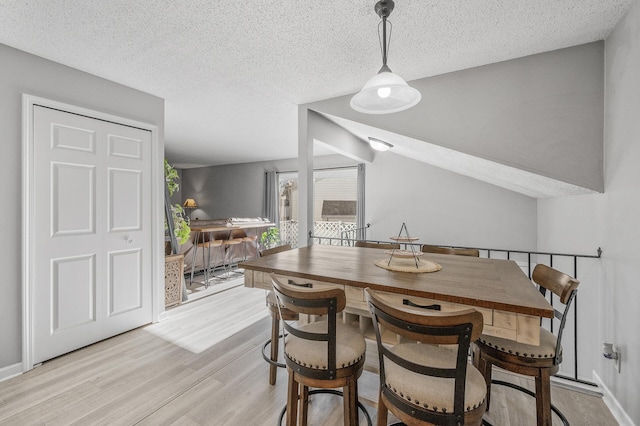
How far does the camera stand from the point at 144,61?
2.43 metres

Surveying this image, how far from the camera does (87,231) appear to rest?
2.64 meters

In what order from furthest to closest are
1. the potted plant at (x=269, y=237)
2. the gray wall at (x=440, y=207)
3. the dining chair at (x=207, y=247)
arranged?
the potted plant at (x=269, y=237) → the dining chair at (x=207, y=247) → the gray wall at (x=440, y=207)

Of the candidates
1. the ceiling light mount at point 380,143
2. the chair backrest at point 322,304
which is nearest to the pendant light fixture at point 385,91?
the chair backrest at point 322,304

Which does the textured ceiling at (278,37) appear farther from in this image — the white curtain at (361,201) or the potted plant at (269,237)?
the potted plant at (269,237)

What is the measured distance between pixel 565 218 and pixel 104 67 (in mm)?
4636

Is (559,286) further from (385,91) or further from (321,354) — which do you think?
(385,91)

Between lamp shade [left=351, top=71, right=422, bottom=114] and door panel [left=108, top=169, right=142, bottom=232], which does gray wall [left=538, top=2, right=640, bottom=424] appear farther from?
door panel [left=108, top=169, right=142, bottom=232]

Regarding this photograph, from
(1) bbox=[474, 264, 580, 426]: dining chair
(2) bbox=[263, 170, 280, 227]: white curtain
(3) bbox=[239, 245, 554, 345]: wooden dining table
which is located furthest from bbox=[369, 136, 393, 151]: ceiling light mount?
(2) bbox=[263, 170, 280, 227]: white curtain

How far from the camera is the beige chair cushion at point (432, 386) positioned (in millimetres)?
1095

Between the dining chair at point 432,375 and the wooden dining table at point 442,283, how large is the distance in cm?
23

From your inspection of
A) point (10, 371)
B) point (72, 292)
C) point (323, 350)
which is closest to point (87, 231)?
point (72, 292)

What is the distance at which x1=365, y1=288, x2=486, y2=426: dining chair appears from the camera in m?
1.02

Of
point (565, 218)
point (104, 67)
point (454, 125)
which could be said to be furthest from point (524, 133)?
point (104, 67)

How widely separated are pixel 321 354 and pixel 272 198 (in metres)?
6.13
